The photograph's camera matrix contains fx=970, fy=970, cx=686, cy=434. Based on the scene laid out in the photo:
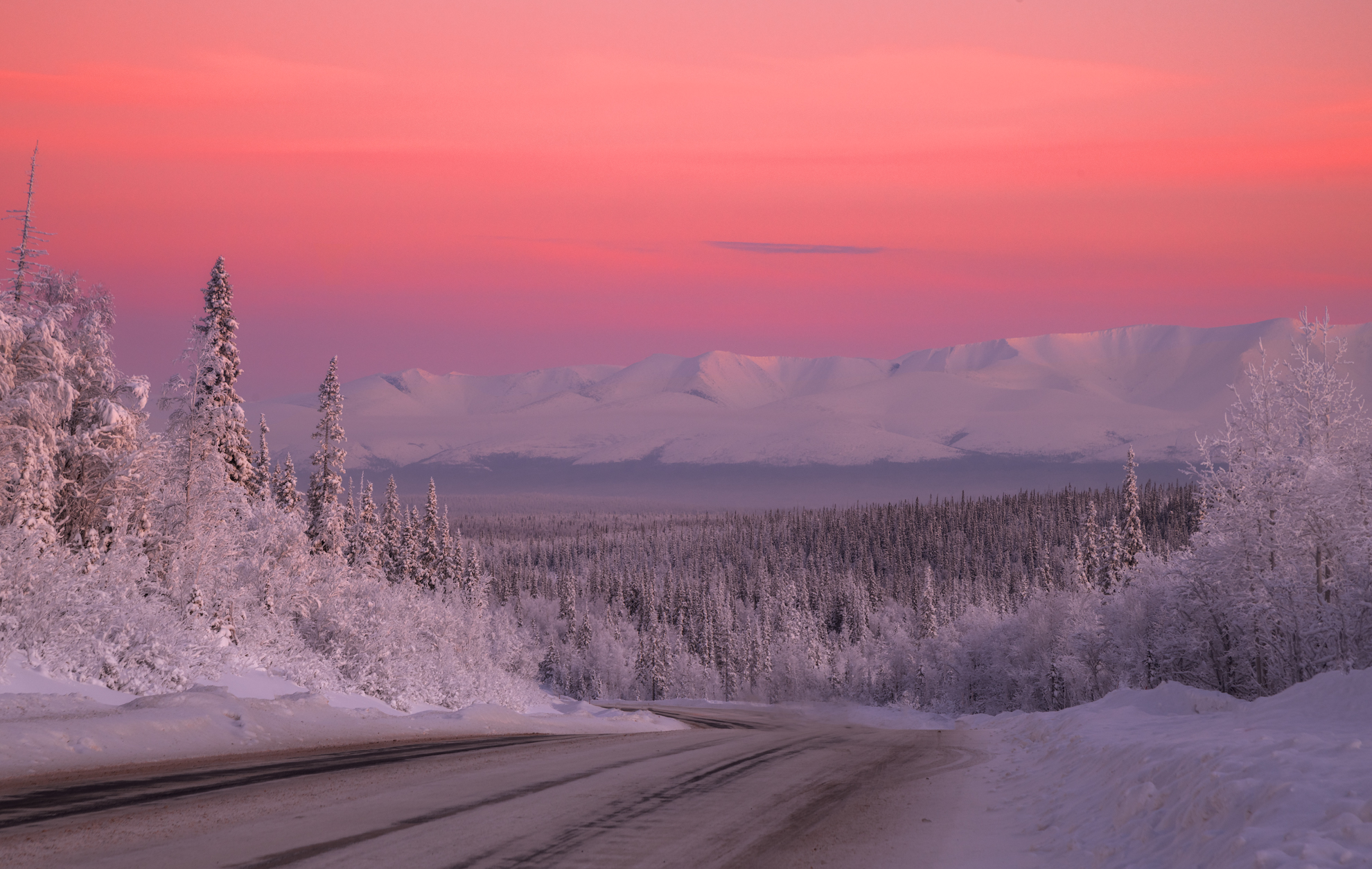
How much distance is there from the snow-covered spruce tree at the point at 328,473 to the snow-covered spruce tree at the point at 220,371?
1159cm

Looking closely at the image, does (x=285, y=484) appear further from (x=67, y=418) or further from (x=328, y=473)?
(x=67, y=418)

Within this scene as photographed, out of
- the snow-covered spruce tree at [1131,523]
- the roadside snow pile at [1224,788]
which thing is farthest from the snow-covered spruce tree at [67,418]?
the snow-covered spruce tree at [1131,523]

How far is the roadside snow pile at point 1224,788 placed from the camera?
342 inches

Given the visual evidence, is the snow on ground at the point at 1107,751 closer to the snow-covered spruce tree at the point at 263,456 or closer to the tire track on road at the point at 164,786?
the tire track on road at the point at 164,786

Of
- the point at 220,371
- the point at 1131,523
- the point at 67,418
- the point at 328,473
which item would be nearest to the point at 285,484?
the point at 328,473

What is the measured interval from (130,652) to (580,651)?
126 metres

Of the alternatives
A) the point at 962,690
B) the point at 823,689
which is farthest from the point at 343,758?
the point at 823,689

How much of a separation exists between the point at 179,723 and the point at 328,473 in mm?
40372

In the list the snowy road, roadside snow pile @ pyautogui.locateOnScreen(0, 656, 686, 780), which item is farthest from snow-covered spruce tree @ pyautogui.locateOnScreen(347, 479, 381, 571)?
the snowy road

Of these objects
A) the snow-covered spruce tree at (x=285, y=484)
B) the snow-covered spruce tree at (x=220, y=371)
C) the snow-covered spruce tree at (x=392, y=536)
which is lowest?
the snow-covered spruce tree at (x=392, y=536)

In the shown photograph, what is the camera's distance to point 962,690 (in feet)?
338

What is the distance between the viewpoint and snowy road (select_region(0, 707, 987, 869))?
985 centimetres

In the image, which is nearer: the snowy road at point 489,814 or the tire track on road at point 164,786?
the snowy road at point 489,814

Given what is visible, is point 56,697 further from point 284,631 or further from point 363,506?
point 363,506
